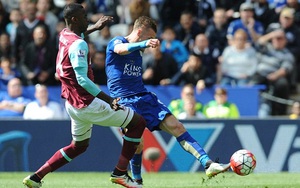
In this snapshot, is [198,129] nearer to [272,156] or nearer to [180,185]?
[272,156]

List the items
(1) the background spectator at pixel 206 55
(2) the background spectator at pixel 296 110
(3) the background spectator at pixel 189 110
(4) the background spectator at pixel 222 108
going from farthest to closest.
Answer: (1) the background spectator at pixel 206 55
(2) the background spectator at pixel 296 110
(4) the background spectator at pixel 222 108
(3) the background spectator at pixel 189 110

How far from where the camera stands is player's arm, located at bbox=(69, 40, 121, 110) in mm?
9391

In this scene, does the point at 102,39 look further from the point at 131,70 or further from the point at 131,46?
the point at 131,46

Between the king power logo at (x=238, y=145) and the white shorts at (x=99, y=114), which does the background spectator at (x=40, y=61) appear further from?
the white shorts at (x=99, y=114)

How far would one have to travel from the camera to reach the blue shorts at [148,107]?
10398 mm

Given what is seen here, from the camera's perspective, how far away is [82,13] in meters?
9.80

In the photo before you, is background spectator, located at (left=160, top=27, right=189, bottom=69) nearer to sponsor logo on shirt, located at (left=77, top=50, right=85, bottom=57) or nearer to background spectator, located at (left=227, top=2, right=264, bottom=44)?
background spectator, located at (left=227, top=2, right=264, bottom=44)

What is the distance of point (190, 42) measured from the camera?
1836 centimetres

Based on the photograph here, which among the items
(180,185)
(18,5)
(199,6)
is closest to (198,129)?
(180,185)

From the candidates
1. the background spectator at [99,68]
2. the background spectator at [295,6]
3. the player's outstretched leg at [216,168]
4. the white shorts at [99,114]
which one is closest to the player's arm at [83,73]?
the white shorts at [99,114]

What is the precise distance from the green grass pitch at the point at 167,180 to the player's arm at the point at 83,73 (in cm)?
187

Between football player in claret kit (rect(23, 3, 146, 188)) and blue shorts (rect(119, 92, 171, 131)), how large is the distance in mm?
378

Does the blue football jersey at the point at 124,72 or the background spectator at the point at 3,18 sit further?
the background spectator at the point at 3,18

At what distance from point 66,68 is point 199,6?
33.0ft
